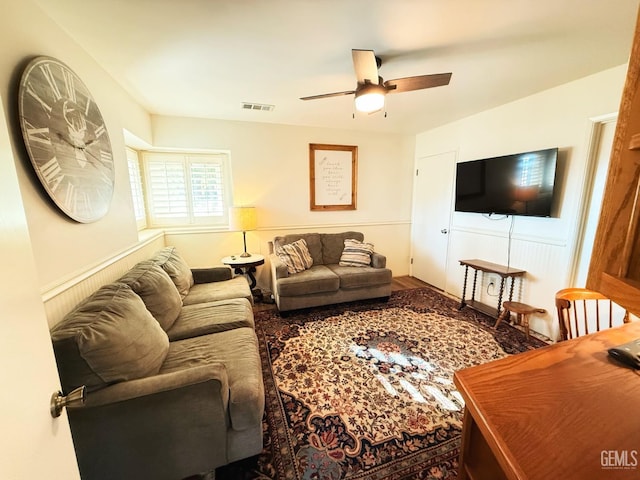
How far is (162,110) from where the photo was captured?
3.01 metres

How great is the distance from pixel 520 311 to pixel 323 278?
2033 mm

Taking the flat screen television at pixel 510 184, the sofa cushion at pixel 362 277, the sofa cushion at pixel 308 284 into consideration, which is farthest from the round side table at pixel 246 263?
the flat screen television at pixel 510 184

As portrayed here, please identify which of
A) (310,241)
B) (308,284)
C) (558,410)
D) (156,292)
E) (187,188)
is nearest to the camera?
(558,410)

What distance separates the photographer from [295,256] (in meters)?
3.35

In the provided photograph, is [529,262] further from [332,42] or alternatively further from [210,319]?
[210,319]

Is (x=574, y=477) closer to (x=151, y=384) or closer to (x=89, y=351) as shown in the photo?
(x=151, y=384)

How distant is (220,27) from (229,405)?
2155 millimetres

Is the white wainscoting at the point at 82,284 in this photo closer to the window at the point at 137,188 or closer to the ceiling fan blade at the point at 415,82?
the window at the point at 137,188

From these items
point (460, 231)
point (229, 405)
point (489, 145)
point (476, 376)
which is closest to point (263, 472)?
point (229, 405)

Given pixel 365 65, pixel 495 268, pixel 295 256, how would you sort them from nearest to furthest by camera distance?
pixel 365 65 < pixel 495 268 < pixel 295 256

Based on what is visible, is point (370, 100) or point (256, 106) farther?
point (256, 106)

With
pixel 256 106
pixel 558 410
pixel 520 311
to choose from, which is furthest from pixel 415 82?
pixel 520 311

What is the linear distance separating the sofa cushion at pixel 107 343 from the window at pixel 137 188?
6.47 ft

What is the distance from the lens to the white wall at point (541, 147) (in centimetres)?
224
